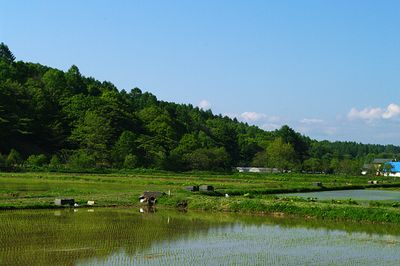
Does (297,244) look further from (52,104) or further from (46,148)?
(52,104)

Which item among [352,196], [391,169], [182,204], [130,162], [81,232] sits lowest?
[81,232]

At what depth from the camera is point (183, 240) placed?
1731cm

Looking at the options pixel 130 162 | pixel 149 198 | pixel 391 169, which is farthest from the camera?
pixel 391 169

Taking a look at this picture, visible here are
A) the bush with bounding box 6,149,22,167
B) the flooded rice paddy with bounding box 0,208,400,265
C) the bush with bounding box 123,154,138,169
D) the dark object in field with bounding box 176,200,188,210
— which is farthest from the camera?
the bush with bounding box 123,154,138,169

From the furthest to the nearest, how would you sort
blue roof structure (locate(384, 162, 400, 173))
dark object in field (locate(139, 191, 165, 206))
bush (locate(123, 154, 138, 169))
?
blue roof structure (locate(384, 162, 400, 173)) < bush (locate(123, 154, 138, 169)) < dark object in field (locate(139, 191, 165, 206))

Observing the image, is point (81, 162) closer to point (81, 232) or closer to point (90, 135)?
point (90, 135)

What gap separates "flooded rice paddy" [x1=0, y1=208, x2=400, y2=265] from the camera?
46.2ft

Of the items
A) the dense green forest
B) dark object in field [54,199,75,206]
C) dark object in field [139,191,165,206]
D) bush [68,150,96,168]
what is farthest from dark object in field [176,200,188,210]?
bush [68,150,96,168]

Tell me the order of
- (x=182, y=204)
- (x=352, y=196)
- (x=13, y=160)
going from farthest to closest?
(x=13, y=160)
(x=352, y=196)
(x=182, y=204)

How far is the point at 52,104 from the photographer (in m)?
85.0

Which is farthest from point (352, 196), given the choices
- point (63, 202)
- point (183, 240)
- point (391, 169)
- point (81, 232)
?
point (391, 169)

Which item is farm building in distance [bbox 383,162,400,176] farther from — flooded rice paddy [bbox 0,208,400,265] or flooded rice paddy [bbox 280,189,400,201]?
flooded rice paddy [bbox 0,208,400,265]

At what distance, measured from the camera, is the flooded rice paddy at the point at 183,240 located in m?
14.1

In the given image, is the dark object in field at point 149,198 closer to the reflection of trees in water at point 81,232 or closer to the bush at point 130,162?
the reflection of trees in water at point 81,232
